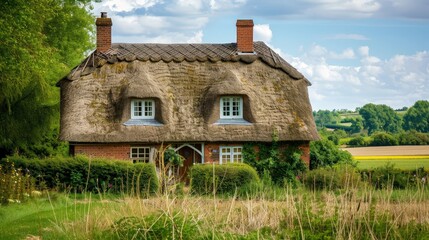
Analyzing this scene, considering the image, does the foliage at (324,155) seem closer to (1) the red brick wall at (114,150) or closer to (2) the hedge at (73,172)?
(1) the red brick wall at (114,150)

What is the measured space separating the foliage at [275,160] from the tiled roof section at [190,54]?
139 inches

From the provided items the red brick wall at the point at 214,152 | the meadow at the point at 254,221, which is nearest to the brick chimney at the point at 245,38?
the red brick wall at the point at 214,152

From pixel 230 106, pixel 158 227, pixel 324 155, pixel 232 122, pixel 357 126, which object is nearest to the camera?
pixel 158 227

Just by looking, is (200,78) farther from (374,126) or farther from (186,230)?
(374,126)

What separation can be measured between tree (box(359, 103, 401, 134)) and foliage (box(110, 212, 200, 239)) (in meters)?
57.2

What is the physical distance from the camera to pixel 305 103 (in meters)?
30.8

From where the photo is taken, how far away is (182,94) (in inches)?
1189

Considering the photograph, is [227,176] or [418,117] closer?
[227,176]

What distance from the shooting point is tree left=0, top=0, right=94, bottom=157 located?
25.8 meters

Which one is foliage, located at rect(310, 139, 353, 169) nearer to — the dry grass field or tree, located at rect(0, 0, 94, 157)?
tree, located at rect(0, 0, 94, 157)

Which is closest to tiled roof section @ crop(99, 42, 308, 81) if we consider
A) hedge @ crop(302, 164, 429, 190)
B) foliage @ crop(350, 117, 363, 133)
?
hedge @ crop(302, 164, 429, 190)

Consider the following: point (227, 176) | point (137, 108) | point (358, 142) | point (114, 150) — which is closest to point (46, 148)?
point (137, 108)

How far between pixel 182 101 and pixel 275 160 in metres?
4.34

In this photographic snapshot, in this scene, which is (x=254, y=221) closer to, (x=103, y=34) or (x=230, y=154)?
(x=230, y=154)
